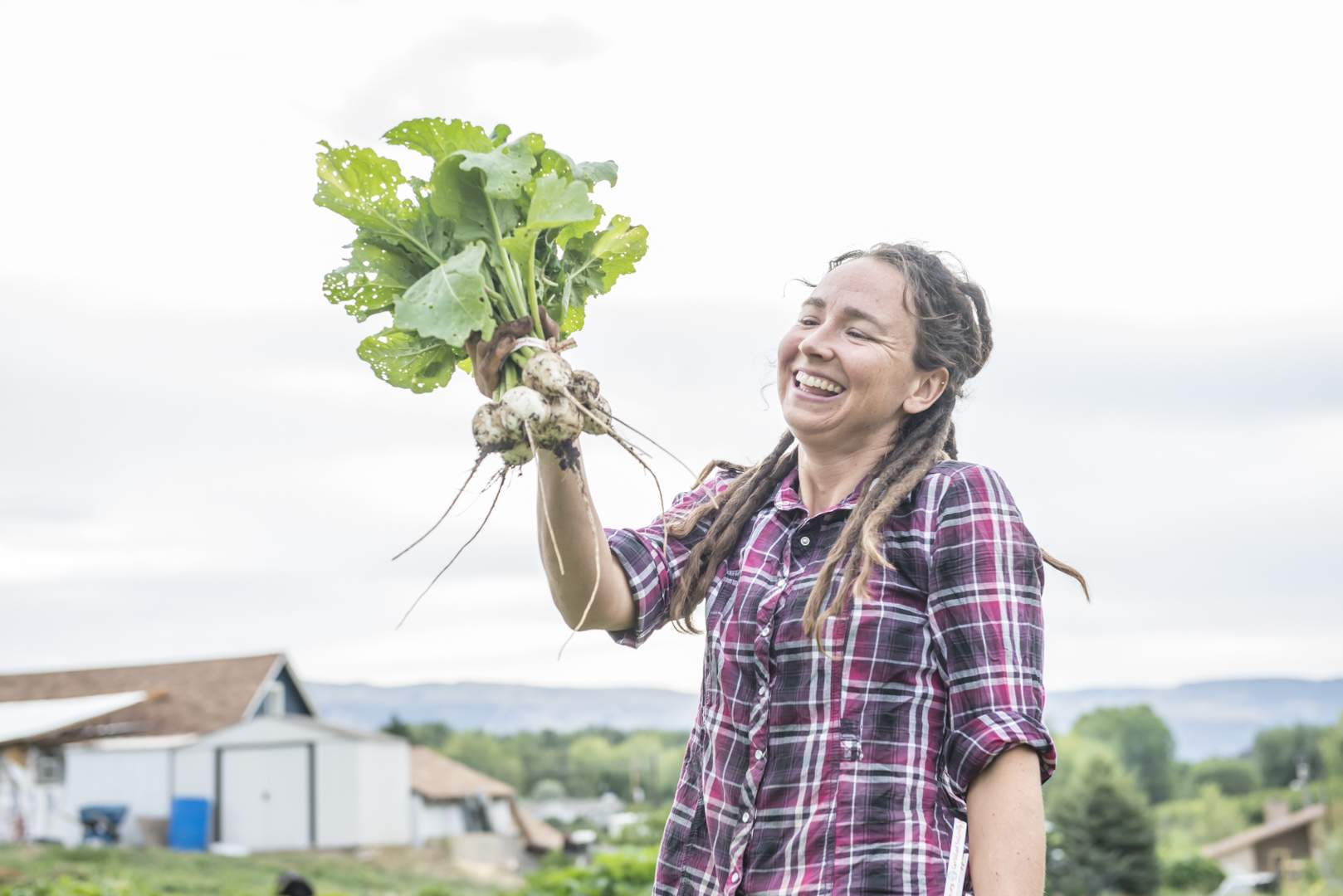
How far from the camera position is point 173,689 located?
31016 millimetres

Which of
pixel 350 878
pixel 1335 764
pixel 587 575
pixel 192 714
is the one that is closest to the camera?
pixel 587 575

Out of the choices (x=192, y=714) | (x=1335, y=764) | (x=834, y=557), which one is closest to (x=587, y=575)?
(x=834, y=557)

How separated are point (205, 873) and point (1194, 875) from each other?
1561 inches

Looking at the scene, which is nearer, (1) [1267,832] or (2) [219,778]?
(2) [219,778]

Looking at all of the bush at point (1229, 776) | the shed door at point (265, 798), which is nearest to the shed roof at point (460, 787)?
the shed door at point (265, 798)

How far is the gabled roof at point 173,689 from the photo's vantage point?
29125 mm

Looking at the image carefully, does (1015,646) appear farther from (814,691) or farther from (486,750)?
(486,750)

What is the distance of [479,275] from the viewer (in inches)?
97.1

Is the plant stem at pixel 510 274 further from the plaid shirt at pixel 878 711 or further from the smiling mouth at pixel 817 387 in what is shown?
the plaid shirt at pixel 878 711

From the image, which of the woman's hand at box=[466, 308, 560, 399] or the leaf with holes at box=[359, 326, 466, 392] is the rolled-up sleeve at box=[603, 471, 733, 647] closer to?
the woman's hand at box=[466, 308, 560, 399]

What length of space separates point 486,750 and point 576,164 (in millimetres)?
62174

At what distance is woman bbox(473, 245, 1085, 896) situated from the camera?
2.10 metres

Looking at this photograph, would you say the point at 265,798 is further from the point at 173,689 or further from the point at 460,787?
the point at 460,787

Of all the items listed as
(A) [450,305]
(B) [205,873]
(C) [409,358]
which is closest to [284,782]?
(B) [205,873]
